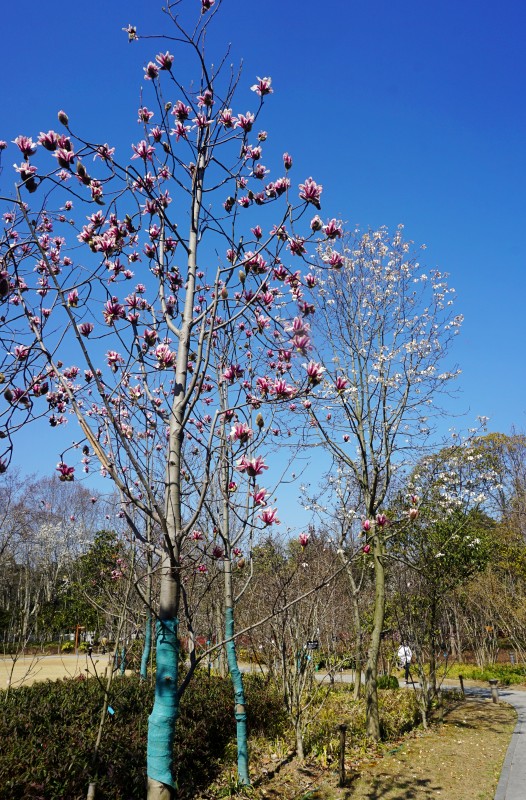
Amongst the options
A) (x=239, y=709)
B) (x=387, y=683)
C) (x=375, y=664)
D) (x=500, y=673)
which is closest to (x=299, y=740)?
(x=239, y=709)

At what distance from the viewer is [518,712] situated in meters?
11.1

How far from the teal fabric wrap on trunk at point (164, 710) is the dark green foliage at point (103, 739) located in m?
2.62

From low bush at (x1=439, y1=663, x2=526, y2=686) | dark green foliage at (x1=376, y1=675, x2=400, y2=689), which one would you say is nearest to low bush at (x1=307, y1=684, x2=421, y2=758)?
dark green foliage at (x1=376, y1=675, x2=400, y2=689)

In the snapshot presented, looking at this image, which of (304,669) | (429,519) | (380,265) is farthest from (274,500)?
(429,519)

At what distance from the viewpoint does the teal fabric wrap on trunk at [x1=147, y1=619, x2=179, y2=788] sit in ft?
6.88

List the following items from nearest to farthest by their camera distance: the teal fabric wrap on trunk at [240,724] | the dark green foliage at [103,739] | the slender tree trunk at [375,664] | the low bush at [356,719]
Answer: the dark green foliage at [103,739] → the teal fabric wrap on trunk at [240,724] → the low bush at [356,719] → the slender tree trunk at [375,664]

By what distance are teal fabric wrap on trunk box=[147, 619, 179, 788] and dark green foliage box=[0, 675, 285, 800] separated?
262 cm

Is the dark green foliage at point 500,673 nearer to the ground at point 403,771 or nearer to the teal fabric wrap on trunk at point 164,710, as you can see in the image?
the ground at point 403,771

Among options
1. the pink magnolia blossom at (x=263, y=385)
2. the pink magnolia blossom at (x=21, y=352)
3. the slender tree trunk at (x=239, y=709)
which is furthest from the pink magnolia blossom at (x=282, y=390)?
the slender tree trunk at (x=239, y=709)

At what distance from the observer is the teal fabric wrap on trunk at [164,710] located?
210 centimetres

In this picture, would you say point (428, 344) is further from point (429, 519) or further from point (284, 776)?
point (284, 776)

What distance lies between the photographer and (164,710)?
7.05ft

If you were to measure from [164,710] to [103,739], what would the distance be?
11.4 ft

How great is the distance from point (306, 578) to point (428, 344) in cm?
470
